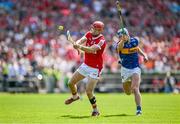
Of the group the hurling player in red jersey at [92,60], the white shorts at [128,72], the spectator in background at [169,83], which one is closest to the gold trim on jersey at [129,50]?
the white shorts at [128,72]

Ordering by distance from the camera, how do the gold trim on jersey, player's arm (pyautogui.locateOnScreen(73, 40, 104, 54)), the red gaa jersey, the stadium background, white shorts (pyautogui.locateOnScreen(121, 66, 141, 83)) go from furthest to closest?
the stadium background < the gold trim on jersey < white shorts (pyautogui.locateOnScreen(121, 66, 141, 83)) < the red gaa jersey < player's arm (pyautogui.locateOnScreen(73, 40, 104, 54))

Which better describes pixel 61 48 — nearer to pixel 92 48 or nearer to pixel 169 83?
pixel 169 83

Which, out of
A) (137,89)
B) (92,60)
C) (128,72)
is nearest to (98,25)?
(92,60)

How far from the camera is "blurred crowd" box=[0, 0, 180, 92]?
42812 mm

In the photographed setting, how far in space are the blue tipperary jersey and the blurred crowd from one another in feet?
60.6

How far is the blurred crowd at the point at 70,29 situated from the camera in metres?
42.8

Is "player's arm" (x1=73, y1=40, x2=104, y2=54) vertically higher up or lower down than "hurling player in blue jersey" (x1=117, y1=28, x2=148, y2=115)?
higher up

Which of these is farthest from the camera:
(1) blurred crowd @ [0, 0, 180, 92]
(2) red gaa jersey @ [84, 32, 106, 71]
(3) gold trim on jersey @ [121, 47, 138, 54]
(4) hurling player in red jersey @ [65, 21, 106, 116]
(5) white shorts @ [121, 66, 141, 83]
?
(1) blurred crowd @ [0, 0, 180, 92]

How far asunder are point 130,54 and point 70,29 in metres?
23.0

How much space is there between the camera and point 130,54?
74.1 ft

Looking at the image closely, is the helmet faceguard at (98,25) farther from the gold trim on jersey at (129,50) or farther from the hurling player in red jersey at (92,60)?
the gold trim on jersey at (129,50)

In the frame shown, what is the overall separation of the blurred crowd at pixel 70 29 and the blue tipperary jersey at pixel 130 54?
60.6 feet

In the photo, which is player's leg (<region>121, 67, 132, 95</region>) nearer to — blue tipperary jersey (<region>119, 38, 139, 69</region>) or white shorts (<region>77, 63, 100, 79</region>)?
blue tipperary jersey (<region>119, 38, 139, 69</region>)

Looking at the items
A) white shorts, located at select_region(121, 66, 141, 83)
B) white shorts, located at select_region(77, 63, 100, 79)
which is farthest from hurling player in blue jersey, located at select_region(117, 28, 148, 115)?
white shorts, located at select_region(77, 63, 100, 79)
